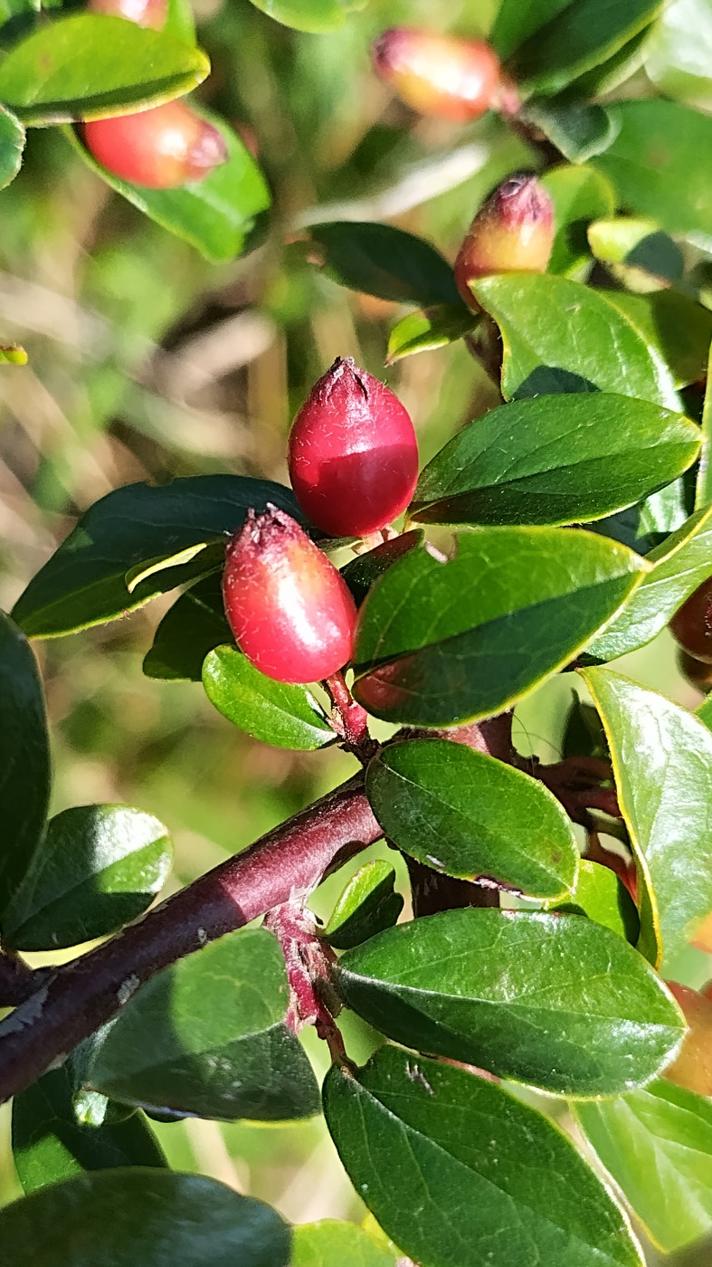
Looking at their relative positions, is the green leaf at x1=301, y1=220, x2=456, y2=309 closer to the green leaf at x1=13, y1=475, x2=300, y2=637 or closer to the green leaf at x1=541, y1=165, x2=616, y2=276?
the green leaf at x1=541, y1=165, x2=616, y2=276

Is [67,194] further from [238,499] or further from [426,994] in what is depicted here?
[426,994]

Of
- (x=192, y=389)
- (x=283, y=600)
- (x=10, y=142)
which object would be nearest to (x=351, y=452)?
(x=283, y=600)

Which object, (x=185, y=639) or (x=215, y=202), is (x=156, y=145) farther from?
(x=185, y=639)

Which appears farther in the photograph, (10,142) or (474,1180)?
(10,142)

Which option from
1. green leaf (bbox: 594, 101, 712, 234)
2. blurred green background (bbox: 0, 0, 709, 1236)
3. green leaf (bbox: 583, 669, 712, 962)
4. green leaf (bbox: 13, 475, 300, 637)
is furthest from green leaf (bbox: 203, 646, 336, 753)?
blurred green background (bbox: 0, 0, 709, 1236)

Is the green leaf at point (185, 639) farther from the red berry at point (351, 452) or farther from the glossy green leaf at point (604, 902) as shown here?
the glossy green leaf at point (604, 902)
